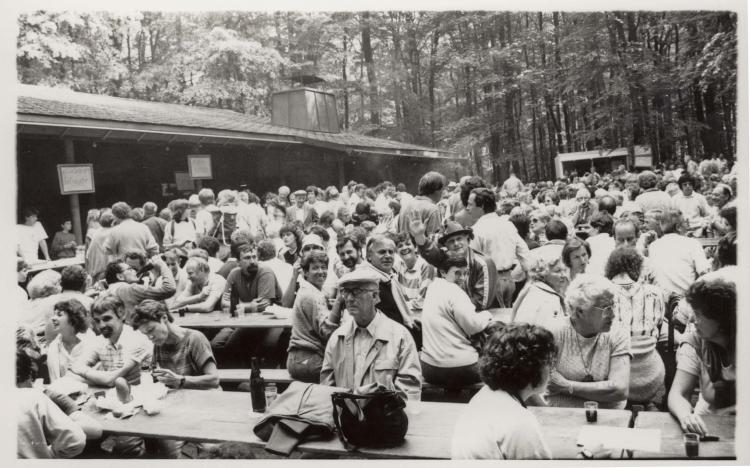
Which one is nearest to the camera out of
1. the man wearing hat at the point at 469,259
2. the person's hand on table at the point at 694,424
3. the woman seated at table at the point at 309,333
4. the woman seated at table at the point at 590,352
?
the person's hand on table at the point at 694,424

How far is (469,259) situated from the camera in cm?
442

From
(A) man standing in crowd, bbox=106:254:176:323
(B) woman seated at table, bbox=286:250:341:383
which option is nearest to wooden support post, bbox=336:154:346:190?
(A) man standing in crowd, bbox=106:254:176:323

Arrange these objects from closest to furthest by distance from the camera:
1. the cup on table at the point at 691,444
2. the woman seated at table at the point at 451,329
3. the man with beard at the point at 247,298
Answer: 1. the cup on table at the point at 691,444
2. the woman seated at table at the point at 451,329
3. the man with beard at the point at 247,298

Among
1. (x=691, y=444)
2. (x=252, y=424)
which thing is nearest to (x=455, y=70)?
(x=252, y=424)

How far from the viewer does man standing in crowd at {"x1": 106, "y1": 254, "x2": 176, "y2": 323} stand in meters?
5.19

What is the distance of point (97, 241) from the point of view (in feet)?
21.9

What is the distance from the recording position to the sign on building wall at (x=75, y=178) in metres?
8.38

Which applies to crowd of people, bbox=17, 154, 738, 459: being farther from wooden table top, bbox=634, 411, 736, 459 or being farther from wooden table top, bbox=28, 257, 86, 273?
wooden table top, bbox=28, 257, 86, 273

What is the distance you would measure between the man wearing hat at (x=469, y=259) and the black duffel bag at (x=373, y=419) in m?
1.52

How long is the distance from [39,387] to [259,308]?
2.07 m

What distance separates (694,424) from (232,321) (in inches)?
140

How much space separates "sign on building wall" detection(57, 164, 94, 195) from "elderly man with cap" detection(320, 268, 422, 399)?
22.1ft

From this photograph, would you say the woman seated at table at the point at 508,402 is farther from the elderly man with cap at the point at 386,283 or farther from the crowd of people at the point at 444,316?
the elderly man with cap at the point at 386,283

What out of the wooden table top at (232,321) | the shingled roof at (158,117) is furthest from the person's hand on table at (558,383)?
the shingled roof at (158,117)
